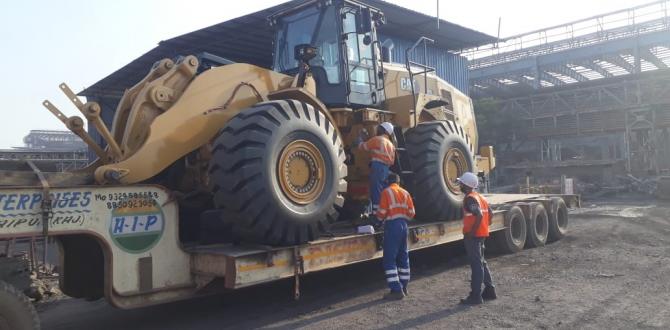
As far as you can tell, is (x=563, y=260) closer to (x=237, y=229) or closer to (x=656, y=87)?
(x=237, y=229)

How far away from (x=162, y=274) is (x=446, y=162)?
453 centimetres

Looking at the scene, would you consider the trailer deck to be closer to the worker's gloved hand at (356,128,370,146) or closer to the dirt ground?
the dirt ground

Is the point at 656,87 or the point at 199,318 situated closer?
the point at 199,318

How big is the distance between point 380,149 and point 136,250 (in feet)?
10.6

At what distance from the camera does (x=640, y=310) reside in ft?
19.5

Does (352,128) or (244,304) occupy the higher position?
(352,128)

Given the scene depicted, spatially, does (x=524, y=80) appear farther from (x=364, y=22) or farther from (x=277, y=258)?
(x=277, y=258)

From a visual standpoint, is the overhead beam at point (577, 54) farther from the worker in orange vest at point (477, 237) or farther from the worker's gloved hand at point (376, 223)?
the worker's gloved hand at point (376, 223)

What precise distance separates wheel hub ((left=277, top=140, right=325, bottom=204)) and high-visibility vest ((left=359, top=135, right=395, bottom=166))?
1044mm

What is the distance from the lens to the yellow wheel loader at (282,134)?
548 centimetres

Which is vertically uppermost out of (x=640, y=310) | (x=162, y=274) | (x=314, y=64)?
(x=314, y=64)

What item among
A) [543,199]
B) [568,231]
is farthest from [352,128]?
[568,231]

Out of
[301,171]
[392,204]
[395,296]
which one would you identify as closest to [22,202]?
[301,171]

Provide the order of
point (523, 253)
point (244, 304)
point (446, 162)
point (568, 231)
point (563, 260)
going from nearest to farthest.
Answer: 1. point (244, 304)
2. point (446, 162)
3. point (563, 260)
4. point (523, 253)
5. point (568, 231)
